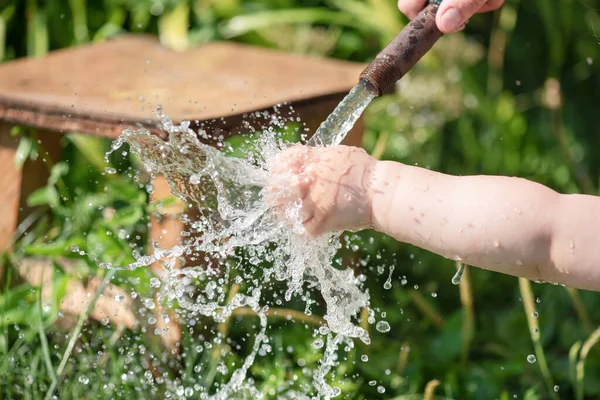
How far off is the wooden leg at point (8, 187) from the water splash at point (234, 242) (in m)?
0.56

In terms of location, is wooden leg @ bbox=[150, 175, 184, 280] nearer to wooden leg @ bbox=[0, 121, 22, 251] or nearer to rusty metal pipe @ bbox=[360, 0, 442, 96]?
wooden leg @ bbox=[0, 121, 22, 251]

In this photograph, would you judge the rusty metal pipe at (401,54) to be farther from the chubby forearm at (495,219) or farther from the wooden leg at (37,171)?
the wooden leg at (37,171)

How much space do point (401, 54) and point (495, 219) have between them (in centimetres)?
33

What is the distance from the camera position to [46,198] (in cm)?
204

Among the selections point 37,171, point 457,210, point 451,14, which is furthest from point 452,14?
point 37,171

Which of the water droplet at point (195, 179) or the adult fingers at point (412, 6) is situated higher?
the adult fingers at point (412, 6)

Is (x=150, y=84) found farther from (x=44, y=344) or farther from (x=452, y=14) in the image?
(x=452, y=14)

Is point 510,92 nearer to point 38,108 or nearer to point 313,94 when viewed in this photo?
point 313,94

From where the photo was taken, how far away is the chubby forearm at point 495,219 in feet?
3.86

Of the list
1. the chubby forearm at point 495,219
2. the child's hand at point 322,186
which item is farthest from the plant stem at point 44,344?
the chubby forearm at point 495,219

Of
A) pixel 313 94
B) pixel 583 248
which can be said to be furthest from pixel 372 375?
pixel 583 248

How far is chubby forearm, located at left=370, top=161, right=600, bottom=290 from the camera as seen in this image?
118cm

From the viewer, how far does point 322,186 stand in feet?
3.85

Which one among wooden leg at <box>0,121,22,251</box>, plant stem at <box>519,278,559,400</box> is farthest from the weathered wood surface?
plant stem at <box>519,278,559,400</box>
